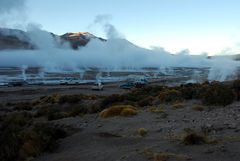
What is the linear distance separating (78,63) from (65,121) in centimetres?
16190

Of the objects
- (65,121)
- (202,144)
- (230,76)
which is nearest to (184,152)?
(202,144)

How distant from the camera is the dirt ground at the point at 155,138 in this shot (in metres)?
12.8

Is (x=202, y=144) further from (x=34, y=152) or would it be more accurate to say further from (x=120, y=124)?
(x=120, y=124)

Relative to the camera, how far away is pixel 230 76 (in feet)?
273

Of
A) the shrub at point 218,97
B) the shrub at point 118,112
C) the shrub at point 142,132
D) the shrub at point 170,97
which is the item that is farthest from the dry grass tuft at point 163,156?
the shrub at point 170,97

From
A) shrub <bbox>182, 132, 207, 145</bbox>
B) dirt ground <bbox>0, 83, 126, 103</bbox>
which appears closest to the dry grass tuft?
shrub <bbox>182, 132, 207, 145</bbox>

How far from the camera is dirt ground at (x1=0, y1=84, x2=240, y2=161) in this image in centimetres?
1280

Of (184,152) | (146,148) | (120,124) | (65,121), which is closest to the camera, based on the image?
(184,152)

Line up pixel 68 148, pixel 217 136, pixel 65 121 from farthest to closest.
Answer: pixel 65 121
pixel 68 148
pixel 217 136

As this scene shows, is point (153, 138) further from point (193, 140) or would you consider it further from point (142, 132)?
point (193, 140)

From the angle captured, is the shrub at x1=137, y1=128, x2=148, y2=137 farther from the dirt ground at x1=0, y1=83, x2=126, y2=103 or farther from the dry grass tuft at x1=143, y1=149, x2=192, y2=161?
the dirt ground at x1=0, y1=83, x2=126, y2=103

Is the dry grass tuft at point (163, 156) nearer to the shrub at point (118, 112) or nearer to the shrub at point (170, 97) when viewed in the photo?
the shrub at point (118, 112)

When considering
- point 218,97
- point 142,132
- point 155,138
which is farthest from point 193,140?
point 218,97

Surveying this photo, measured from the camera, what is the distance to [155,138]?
16.0 metres
